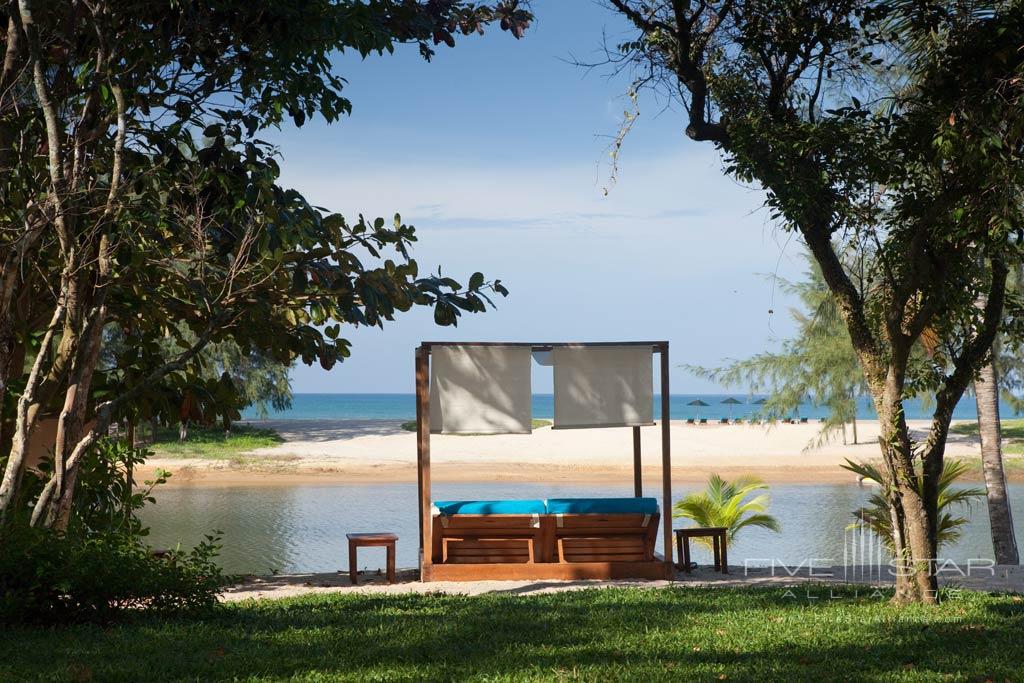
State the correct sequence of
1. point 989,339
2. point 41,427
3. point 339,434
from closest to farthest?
point 989,339 → point 41,427 → point 339,434

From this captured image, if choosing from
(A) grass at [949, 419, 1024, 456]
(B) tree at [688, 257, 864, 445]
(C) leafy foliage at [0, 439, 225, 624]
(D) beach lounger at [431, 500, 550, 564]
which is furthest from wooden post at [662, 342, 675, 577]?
(A) grass at [949, 419, 1024, 456]

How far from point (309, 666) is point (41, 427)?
5.57 metres

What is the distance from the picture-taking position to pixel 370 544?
31.8ft

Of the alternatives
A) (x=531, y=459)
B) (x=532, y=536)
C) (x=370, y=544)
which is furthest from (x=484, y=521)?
(x=531, y=459)

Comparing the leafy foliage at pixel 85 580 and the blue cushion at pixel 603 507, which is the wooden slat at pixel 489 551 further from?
the leafy foliage at pixel 85 580

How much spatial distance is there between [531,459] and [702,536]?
1942cm

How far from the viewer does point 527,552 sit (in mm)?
10211

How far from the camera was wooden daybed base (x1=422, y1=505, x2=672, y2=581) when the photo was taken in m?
10.0

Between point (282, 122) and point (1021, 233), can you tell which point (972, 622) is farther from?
point (282, 122)

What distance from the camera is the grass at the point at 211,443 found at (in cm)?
2697

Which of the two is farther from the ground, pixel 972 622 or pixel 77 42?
pixel 77 42

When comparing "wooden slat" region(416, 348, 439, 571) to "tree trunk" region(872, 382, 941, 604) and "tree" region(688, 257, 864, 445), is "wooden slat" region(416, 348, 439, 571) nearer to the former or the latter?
"tree trunk" region(872, 382, 941, 604)

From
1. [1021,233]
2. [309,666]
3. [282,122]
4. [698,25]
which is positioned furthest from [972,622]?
[282,122]

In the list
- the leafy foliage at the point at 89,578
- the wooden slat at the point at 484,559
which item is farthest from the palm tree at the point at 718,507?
the leafy foliage at the point at 89,578
